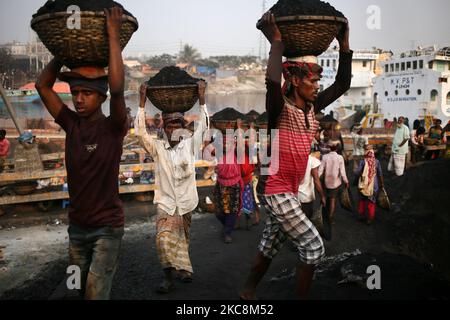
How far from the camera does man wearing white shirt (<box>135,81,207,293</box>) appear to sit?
4.43 metres

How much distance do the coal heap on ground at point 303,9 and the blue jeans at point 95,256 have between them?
2.07 metres

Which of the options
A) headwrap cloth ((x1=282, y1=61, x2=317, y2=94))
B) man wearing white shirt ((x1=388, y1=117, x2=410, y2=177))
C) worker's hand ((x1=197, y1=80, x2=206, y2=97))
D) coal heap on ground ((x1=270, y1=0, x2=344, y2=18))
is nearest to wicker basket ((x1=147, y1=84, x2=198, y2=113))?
worker's hand ((x1=197, y1=80, x2=206, y2=97))

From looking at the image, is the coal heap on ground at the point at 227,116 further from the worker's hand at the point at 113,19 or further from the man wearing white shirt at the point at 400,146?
the worker's hand at the point at 113,19

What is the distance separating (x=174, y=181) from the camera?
4504 mm

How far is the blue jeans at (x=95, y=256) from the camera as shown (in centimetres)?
→ 277

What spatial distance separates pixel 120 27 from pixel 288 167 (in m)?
1.74

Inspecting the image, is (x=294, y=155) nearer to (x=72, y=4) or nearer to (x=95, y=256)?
(x=95, y=256)

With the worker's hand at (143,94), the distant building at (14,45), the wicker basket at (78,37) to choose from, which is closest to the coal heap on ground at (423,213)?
the worker's hand at (143,94)

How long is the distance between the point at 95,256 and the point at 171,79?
249cm

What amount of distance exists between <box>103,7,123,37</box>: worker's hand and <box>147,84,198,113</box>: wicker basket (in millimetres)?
1950
